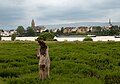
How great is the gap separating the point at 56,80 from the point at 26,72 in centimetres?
354

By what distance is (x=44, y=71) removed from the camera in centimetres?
1355

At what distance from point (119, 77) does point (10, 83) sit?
5.14 metres

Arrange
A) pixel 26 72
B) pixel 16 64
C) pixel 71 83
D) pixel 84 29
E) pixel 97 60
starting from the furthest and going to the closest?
1. pixel 84 29
2. pixel 97 60
3. pixel 16 64
4. pixel 26 72
5. pixel 71 83

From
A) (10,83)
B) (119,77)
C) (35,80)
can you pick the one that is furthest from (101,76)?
→ (10,83)

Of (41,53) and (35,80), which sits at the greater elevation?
(41,53)

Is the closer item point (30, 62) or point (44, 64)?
point (44, 64)

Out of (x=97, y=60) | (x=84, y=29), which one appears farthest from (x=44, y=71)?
(x=84, y=29)

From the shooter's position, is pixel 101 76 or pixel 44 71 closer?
pixel 44 71

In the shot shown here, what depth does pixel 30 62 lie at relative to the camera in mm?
20859

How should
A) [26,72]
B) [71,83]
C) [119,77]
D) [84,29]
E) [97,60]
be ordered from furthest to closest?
[84,29]
[97,60]
[26,72]
[119,77]
[71,83]

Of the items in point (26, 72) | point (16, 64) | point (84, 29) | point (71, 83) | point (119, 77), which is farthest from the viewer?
point (84, 29)

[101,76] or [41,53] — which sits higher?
[41,53]

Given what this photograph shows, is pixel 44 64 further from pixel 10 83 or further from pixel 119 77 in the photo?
pixel 119 77

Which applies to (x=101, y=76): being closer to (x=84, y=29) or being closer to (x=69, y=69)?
(x=69, y=69)
